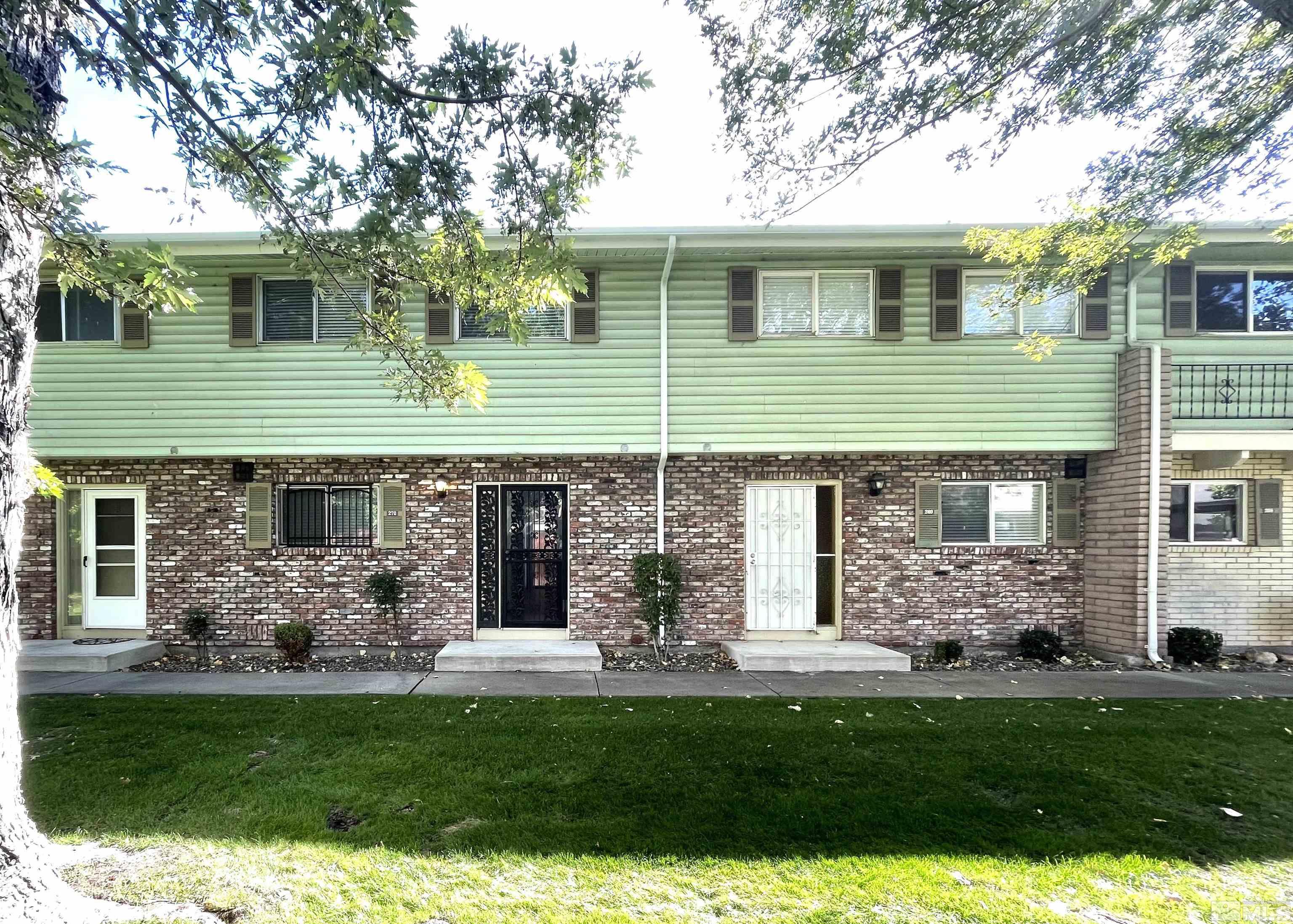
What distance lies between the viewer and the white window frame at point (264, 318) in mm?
7355

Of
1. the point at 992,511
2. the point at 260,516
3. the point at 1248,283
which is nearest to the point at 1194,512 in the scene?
the point at 992,511

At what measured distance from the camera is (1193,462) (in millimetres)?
7766

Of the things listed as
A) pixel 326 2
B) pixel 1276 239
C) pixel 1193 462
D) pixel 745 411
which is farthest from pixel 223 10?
pixel 1193 462

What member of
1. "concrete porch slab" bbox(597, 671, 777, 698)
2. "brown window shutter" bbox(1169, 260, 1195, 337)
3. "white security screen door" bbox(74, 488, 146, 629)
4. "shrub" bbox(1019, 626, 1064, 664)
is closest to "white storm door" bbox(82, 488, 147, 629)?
"white security screen door" bbox(74, 488, 146, 629)

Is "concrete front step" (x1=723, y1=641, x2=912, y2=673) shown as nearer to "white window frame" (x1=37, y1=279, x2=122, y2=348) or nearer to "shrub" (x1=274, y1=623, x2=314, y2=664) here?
"shrub" (x1=274, y1=623, x2=314, y2=664)

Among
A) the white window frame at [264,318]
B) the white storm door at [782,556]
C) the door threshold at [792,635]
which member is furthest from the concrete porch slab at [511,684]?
the white window frame at [264,318]

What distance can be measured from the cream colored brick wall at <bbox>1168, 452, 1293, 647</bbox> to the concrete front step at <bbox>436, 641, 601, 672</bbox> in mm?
7429

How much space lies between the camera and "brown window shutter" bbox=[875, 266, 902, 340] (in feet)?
24.5

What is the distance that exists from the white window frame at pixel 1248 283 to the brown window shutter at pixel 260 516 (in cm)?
1180

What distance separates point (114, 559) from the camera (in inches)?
307

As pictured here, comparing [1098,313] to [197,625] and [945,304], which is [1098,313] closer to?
[945,304]

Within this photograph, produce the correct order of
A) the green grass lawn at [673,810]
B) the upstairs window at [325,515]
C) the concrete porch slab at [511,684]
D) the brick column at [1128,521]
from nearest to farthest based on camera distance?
the green grass lawn at [673,810] < the concrete porch slab at [511,684] < the brick column at [1128,521] < the upstairs window at [325,515]

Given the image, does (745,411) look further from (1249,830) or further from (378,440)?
(1249,830)

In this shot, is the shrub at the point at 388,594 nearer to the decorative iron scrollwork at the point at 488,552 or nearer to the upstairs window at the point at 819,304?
the decorative iron scrollwork at the point at 488,552
